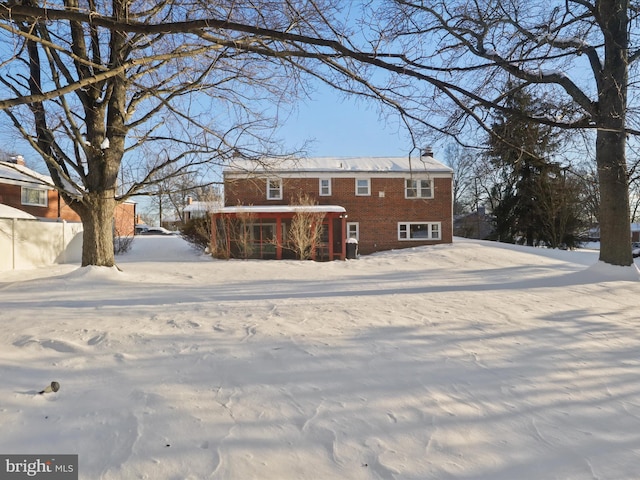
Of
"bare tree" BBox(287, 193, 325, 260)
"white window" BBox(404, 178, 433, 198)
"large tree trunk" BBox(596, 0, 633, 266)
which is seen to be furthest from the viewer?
"white window" BBox(404, 178, 433, 198)

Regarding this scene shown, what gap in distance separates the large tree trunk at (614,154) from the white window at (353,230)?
44.3 ft

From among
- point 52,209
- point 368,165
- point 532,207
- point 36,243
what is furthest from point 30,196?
point 532,207

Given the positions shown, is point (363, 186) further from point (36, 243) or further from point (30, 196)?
point (30, 196)

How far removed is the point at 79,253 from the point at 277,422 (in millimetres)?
17546

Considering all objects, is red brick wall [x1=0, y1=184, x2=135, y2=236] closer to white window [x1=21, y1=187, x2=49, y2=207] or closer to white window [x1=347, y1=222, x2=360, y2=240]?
white window [x1=21, y1=187, x2=49, y2=207]

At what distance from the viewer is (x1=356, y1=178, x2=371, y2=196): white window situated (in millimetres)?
21891

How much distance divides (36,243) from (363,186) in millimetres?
16163

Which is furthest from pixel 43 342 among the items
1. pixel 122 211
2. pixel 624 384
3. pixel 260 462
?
pixel 122 211

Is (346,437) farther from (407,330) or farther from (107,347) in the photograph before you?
(107,347)

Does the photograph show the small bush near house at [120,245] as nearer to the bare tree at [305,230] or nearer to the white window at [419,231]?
the bare tree at [305,230]

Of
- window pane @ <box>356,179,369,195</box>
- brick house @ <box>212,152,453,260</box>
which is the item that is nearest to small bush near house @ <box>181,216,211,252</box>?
brick house @ <box>212,152,453,260</box>

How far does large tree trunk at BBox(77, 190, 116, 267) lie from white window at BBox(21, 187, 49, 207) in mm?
20106

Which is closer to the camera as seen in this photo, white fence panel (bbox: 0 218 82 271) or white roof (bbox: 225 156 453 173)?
white fence panel (bbox: 0 218 82 271)

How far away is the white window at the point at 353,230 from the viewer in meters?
21.7
